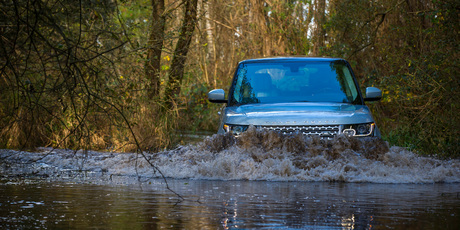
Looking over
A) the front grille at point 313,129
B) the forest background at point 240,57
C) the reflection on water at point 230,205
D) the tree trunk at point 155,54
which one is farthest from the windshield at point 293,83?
the tree trunk at point 155,54

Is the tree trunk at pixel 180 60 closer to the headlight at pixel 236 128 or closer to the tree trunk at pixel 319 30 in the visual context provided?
the tree trunk at pixel 319 30

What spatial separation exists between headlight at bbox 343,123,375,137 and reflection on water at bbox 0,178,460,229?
2.96 ft

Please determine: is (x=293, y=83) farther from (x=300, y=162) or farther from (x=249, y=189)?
(x=249, y=189)

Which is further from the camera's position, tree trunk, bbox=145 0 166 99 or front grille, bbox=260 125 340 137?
tree trunk, bbox=145 0 166 99

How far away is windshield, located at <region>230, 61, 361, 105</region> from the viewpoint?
10.8 m

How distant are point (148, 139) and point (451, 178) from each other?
306 inches

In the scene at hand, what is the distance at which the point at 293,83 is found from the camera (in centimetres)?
1103

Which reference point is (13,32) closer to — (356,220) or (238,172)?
(238,172)

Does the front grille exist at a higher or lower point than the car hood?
lower

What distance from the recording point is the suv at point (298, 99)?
952 cm

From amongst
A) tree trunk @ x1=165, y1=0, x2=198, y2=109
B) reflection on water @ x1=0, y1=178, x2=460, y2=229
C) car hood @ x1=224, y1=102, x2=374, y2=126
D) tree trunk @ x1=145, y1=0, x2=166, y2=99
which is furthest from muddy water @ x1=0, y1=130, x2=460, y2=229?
tree trunk @ x1=165, y1=0, x2=198, y2=109

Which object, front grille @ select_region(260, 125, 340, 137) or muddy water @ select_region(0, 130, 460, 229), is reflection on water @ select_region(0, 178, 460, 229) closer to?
muddy water @ select_region(0, 130, 460, 229)

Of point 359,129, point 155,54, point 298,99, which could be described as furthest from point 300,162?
point 155,54

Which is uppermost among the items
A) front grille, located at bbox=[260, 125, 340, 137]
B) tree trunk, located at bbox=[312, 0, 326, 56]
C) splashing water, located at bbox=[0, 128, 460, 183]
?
tree trunk, located at bbox=[312, 0, 326, 56]
